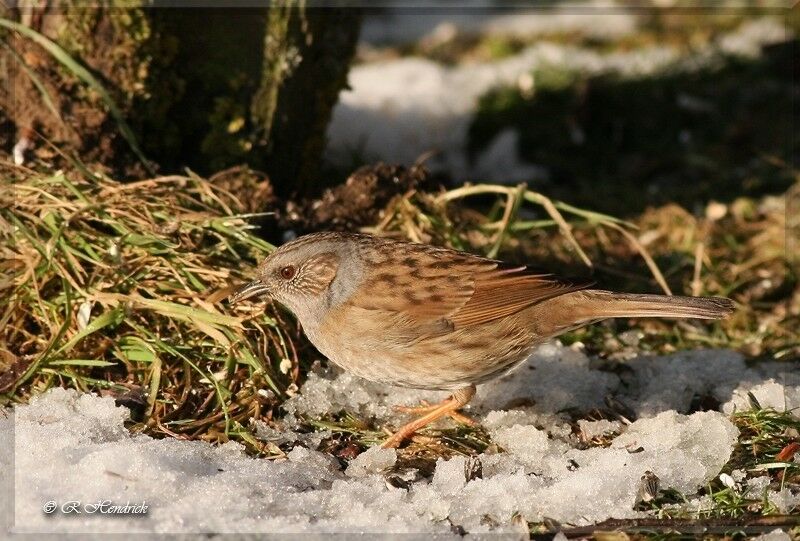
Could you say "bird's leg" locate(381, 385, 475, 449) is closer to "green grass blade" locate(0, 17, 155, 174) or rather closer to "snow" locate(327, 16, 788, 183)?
"green grass blade" locate(0, 17, 155, 174)

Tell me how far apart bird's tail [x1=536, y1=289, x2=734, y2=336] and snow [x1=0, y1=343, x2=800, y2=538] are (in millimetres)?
475

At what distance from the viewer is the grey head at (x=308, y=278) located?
519 centimetres

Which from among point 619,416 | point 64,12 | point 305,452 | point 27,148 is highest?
point 64,12

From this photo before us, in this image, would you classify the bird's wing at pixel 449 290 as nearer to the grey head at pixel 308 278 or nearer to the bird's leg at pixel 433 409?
the grey head at pixel 308 278

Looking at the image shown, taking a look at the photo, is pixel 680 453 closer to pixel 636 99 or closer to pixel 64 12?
pixel 64 12

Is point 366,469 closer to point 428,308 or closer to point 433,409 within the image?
point 433,409

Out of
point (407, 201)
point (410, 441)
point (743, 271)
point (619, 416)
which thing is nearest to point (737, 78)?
point (743, 271)

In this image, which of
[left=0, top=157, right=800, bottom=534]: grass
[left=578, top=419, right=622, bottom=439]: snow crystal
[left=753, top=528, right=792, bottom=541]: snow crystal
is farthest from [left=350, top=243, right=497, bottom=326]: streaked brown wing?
[left=753, top=528, right=792, bottom=541]: snow crystal

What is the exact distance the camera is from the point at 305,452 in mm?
4684

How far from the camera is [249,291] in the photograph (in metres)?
5.14

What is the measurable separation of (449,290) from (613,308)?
0.81 meters

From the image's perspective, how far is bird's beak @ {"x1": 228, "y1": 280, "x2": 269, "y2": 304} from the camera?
5121mm

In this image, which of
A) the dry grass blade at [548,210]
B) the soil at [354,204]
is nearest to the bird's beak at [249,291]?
the soil at [354,204]

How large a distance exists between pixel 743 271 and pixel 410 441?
3103 millimetres
